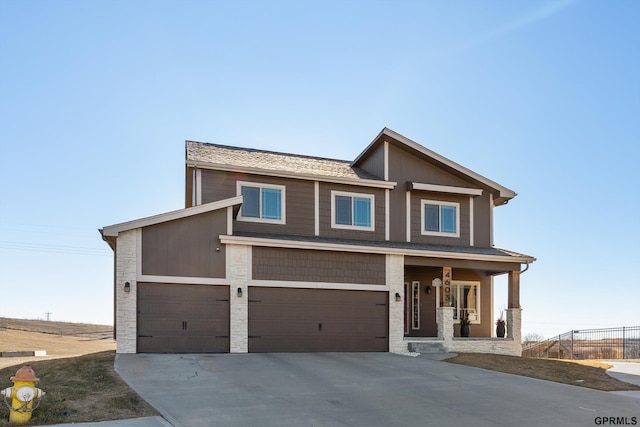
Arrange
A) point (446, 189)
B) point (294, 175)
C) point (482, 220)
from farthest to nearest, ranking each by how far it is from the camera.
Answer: point (482, 220)
point (446, 189)
point (294, 175)

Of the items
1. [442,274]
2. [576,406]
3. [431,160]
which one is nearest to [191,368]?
[576,406]

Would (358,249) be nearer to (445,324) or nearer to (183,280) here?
(445,324)

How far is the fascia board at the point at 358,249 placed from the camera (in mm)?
17656

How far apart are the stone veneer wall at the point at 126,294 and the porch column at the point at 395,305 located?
8.36 meters

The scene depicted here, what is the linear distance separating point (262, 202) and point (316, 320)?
4.60 metres

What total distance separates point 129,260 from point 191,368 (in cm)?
426

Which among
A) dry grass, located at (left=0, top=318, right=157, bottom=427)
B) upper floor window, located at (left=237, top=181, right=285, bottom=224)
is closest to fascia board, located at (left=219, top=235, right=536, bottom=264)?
upper floor window, located at (left=237, top=181, right=285, bottom=224)

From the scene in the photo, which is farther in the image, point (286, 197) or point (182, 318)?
point (286, 197)

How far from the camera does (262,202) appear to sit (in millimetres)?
20188

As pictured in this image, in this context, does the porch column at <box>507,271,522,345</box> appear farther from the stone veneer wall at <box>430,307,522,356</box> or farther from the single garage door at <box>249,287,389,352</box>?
the single garage door at <box>249,287,389,352</box>

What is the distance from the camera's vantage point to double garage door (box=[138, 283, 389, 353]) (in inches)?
655

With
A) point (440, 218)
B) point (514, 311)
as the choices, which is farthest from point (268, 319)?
point (514, 311)

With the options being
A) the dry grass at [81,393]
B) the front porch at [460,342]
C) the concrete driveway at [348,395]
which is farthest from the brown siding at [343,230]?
the dry grass at [81,393]

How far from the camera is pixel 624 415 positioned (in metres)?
10.2
